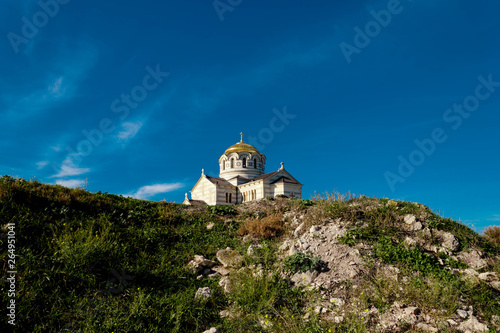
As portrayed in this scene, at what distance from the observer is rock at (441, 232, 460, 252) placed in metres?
7.38

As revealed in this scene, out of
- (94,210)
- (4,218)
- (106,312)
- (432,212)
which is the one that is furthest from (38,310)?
(432,212)

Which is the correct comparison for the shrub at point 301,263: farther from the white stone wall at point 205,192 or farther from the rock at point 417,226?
the white stone wall at point 205,192

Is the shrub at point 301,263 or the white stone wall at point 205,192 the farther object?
the white stone wall at point 205,192

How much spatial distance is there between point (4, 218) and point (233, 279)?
6.28 metres

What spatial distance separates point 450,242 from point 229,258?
18.4 feet

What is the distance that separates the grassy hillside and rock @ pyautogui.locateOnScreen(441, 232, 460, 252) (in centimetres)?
19

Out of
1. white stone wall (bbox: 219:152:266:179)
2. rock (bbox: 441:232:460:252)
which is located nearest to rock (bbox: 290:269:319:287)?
rock (bbox: 441:232:460:252)

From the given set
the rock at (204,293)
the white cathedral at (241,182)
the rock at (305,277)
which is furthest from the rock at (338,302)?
the white cathedral at (241,182)

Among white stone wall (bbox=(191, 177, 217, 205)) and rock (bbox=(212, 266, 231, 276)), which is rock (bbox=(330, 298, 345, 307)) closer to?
rock (bbox=(212, 266, 231, 276))

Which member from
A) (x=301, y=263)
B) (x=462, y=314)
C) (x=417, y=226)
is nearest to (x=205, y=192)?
(x=417, y=226)

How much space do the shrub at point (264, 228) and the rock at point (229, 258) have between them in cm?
182

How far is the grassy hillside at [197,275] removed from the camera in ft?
16.8

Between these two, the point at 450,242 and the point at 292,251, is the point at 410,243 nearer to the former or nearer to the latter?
the point at 450,242

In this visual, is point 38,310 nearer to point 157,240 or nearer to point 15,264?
point 15,264
